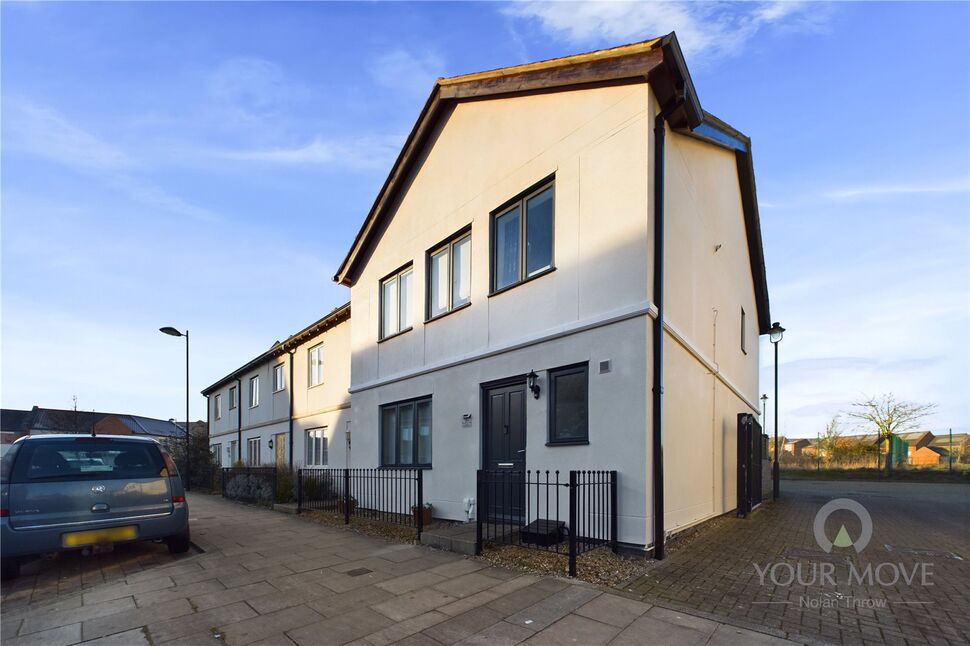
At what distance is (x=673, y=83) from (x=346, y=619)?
7.20 m

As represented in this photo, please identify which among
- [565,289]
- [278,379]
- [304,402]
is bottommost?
[304,402]

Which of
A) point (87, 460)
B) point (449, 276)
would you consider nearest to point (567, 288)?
point (449, 276)

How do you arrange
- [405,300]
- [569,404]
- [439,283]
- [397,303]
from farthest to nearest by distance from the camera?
[397,303] → [405,300] → [439,283] → [569,404]

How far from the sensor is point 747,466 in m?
10.9

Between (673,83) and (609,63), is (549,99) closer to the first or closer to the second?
(609,63)

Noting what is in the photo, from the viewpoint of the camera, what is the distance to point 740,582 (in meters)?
5.48

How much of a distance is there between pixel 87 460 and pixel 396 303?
23.8 feet

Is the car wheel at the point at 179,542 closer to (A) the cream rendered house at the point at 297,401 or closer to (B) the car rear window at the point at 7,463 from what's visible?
(B) the car rear window at the point at 7,463

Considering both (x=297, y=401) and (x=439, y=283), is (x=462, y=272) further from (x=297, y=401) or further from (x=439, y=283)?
(x=297, y=401)

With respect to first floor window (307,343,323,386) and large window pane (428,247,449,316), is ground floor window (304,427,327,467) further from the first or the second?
large window pane (428,247,449,316)

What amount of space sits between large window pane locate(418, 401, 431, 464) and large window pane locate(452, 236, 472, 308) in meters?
2.30

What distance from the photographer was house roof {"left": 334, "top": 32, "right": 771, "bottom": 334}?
23.1 ft

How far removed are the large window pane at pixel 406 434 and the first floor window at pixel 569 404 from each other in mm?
4519

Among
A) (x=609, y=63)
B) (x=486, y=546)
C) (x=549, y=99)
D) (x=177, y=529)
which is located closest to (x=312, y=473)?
(x=177, y=529)
